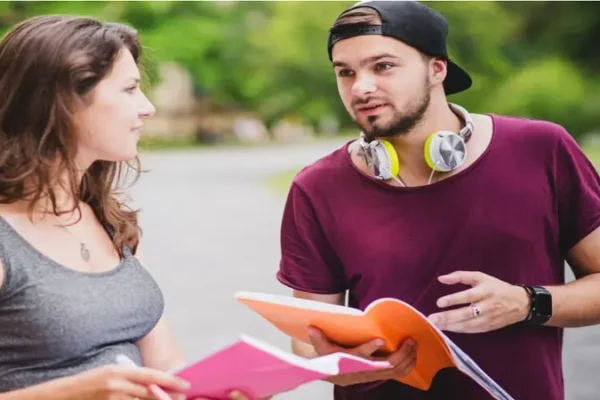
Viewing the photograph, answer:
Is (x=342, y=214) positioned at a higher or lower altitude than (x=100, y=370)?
higher

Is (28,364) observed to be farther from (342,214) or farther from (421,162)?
(421,162)

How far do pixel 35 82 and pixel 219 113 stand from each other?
16.5 ft

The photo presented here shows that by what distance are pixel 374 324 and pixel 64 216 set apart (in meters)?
0.44

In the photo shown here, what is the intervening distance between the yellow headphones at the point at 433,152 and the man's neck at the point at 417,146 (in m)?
0.02

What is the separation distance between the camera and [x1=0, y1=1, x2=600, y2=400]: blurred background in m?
3.90

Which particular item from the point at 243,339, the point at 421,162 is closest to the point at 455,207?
the point at 421,162

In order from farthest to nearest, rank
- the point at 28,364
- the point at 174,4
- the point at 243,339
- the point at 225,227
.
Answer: the point at 174,4
the point at 225,227
the point at 28,364
the point at 243,339

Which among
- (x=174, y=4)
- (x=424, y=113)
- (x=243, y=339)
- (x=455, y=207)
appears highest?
(x=174, y=4)

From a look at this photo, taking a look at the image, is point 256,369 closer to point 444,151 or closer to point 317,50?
point 444,151

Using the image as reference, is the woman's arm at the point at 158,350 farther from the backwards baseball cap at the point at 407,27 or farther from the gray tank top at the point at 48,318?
the backwards baseball cap at the point at 407,27

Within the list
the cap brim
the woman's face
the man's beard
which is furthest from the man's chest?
the woman's face

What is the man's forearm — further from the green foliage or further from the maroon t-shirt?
the green foliage

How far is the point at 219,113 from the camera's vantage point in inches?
241

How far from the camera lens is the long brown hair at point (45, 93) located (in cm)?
110
